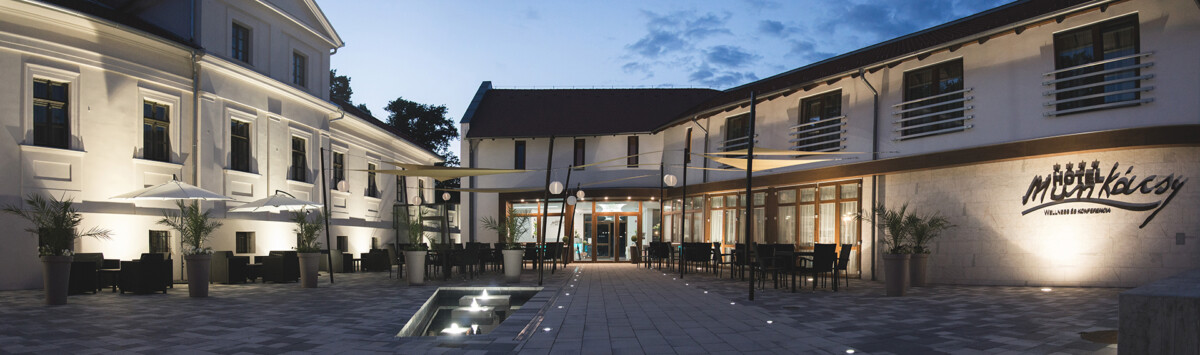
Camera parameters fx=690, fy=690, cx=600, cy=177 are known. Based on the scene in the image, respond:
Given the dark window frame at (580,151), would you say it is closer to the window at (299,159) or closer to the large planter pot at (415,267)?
the window at (299,159)

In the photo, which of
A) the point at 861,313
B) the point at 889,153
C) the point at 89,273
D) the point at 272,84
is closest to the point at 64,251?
the point at 89,273

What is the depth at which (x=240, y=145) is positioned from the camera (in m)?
14.5

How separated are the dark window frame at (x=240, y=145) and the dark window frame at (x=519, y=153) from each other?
30.1 ft

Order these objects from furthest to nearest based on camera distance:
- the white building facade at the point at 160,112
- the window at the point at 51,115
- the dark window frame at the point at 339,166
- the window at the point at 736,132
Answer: the dark window frame at the point at 339,166
the window at the point at 736,132
the window at the point at 51,115
the white building facade at the point at 160,112

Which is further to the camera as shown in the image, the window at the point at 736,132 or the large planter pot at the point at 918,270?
the window at the point at 736,132

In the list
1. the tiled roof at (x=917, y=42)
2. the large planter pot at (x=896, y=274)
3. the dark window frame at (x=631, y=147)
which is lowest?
the large planter pot at (x=896, y=274)

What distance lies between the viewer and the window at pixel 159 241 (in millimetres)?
12141

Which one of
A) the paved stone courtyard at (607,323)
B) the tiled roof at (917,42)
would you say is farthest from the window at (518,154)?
the paved stone courtyard at (607,323)

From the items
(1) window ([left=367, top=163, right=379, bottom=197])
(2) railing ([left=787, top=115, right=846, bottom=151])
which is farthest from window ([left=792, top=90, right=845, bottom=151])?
(1) window ([left=367, top=163, right=379, bottom=197])

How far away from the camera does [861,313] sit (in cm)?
732

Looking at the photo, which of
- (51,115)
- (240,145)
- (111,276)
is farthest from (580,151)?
(51,115)

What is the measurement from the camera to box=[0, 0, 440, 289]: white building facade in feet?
33.9

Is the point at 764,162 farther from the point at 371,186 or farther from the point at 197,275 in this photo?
the point at 371,186

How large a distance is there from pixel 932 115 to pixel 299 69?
14.2 metres
